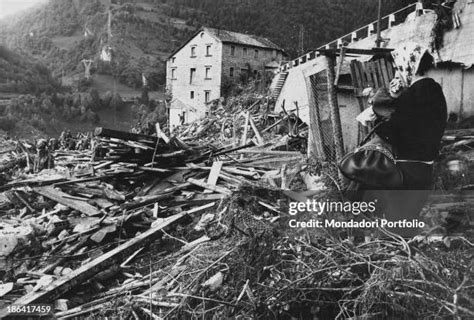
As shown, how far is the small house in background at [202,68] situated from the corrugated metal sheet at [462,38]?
13377mm

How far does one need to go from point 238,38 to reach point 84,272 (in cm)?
2163

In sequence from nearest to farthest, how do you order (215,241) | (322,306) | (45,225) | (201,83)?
(322,306) < (215,241) < (45,225) < (201,83)

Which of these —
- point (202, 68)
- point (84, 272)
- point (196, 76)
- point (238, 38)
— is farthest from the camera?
point (238, 38)

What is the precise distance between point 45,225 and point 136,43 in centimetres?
2557

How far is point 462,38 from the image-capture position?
712cm

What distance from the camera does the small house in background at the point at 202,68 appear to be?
67.5 feet

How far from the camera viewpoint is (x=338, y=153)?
15.4 feet

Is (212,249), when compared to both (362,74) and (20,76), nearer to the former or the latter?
(362,74)

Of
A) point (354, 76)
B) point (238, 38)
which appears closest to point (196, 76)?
point (238, 38)

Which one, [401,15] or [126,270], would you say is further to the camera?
[401,15]

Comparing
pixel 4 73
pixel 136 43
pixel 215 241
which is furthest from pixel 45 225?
pixel 4 73

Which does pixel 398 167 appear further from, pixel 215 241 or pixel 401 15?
pixel 401 15

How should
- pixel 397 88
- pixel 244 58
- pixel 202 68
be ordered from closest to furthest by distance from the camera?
pixel 397 88 → pixel 202 68 → pixel 244 58

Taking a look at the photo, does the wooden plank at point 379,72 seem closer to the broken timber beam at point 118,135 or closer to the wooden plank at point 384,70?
the wooden plank at point 384,70
